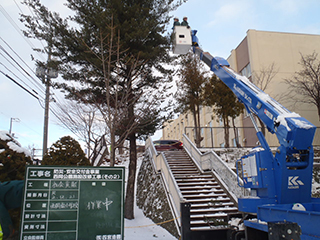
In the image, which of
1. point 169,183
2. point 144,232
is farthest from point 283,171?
point 144,232

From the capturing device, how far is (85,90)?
45.1 ft

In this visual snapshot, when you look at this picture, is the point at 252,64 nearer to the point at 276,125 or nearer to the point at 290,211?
the point at 276,125

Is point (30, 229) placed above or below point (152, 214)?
above

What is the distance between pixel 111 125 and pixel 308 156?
19.2ft

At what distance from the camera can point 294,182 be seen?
18.7 feet

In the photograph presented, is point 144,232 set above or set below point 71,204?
below

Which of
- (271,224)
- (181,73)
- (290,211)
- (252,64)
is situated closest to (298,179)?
(290,211)

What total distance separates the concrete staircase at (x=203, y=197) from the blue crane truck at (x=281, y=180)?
193cm

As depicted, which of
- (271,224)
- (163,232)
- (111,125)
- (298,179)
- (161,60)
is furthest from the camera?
(161,60)

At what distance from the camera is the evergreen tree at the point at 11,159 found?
5227 mm

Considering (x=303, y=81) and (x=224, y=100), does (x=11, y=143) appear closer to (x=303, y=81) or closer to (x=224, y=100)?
(x=224, y=100)

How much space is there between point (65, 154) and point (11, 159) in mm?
2584

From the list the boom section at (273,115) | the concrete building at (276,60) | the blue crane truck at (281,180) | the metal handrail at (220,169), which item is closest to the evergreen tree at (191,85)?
the concrete building at (276,60)

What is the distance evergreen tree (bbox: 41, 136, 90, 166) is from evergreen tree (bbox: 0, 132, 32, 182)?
210 cm
